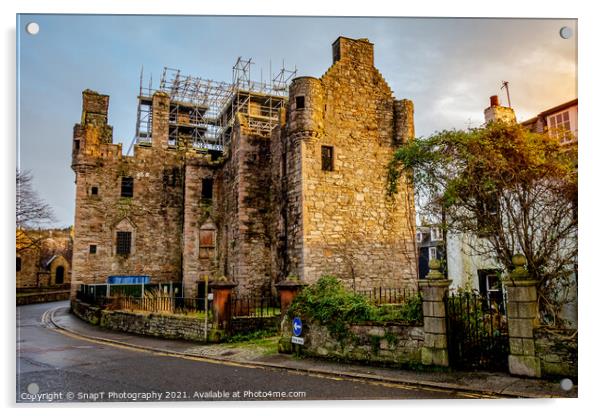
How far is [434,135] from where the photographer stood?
10820 mm

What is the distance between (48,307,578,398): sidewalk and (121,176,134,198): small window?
1187 centimetres

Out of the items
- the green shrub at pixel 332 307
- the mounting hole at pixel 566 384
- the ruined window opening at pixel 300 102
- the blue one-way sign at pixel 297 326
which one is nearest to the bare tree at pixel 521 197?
the mounting hole at pixel 566 384

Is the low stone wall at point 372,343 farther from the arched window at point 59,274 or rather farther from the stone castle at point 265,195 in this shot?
the arched window at point 59,274

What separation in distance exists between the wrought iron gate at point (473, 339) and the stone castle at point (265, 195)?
724 cm

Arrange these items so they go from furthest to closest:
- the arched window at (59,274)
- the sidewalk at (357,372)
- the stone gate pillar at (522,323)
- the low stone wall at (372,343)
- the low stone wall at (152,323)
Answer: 1. the arched window at (59,274)
2. the low stone wall at (152,323)
3. the low stone wall at (372,343)
4. the stone gate pillar at (522,323)
5. the sidewalk at (357,372)

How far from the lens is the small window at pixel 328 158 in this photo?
16.6m

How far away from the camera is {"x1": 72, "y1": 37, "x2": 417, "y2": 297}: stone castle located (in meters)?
16.2

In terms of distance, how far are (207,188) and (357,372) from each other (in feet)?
56.9

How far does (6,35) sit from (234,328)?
29.0 ft

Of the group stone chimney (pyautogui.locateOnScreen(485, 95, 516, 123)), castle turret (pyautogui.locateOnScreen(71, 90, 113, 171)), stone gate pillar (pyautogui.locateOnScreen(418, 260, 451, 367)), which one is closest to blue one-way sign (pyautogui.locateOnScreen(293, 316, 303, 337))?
stone gate pillar (pyautogui.locateOnScreen(418, 260, 451, 367))

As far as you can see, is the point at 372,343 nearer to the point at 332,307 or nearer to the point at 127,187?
the point at 332,307

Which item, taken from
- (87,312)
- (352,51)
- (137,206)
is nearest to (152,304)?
(87,312)

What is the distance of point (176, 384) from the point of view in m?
8.23
